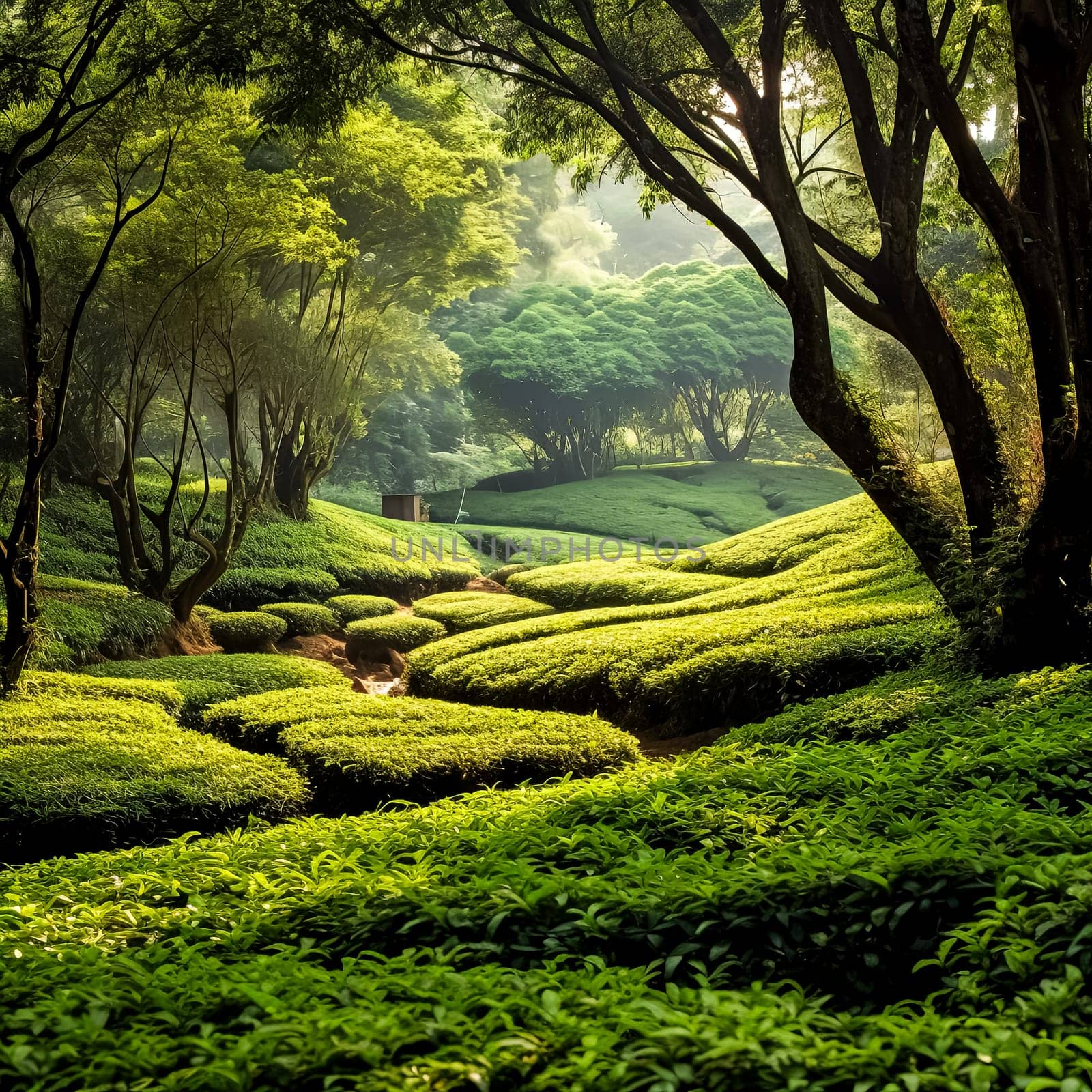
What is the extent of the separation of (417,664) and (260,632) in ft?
8.73

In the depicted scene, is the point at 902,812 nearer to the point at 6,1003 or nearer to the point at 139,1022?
the point at 139,1022

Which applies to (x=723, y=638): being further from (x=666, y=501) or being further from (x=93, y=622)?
(x=666, y=501)

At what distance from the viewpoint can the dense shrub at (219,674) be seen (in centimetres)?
897

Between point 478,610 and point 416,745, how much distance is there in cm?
803

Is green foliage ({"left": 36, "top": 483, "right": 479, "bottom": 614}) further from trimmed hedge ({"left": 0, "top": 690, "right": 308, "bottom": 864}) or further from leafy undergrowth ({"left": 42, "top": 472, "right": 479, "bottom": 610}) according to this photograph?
trimmed hedge ({"left": 0, "top": 690, "right": 308, "bottom": 864})

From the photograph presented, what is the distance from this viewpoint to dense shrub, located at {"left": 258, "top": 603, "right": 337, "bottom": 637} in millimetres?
14000

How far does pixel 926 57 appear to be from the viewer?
18.4 feet

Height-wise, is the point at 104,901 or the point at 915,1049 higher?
the point at 915,1049

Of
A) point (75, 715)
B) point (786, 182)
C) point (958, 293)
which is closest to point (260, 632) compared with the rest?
point (75, 715)

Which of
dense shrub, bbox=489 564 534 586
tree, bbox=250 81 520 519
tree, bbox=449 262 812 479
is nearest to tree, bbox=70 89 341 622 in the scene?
tree, bbox=250 81 520 519

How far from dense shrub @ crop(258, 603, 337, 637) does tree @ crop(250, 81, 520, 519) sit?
72.7 inches

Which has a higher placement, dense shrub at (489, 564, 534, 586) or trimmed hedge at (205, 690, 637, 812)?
dense shrub at (489, 564, 534, 586)

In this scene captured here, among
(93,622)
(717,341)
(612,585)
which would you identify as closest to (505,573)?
(612,585)

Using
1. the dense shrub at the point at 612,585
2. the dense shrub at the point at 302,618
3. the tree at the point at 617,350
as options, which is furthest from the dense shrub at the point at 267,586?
A: the tree at the point at 617,350
